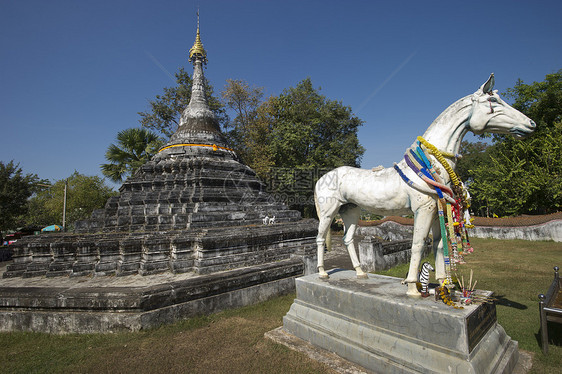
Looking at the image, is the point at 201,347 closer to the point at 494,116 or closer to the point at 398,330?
the point at 398,330

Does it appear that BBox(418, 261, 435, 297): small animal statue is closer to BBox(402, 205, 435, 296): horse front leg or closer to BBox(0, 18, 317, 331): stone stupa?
BBox(402, 205, 435, 296): horse front leg

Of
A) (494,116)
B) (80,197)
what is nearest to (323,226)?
(494,116)

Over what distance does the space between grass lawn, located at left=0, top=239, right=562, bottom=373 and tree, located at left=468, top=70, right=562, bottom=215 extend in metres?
17.2

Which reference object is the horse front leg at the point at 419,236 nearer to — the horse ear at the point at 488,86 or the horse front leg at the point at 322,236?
the horse front leg at the point at 322,236

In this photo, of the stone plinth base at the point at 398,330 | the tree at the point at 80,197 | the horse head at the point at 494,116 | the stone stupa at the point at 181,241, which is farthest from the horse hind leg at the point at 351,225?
the tree at the point at 80,197

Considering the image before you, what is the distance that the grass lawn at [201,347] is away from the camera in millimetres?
3637

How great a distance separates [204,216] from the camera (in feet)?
34.1

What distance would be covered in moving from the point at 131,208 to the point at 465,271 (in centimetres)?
1193

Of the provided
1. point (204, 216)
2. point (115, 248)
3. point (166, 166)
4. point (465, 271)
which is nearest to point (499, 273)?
point (465, 271)

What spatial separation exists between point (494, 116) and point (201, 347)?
5322 millimetres

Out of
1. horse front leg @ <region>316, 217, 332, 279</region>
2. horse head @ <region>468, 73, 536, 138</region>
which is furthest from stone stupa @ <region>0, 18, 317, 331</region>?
horse head @ <region>468, 73, 536, 138</region>

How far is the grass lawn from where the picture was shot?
11.9 feet

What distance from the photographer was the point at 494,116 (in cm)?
352

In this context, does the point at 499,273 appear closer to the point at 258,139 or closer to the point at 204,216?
the point at 204,216
